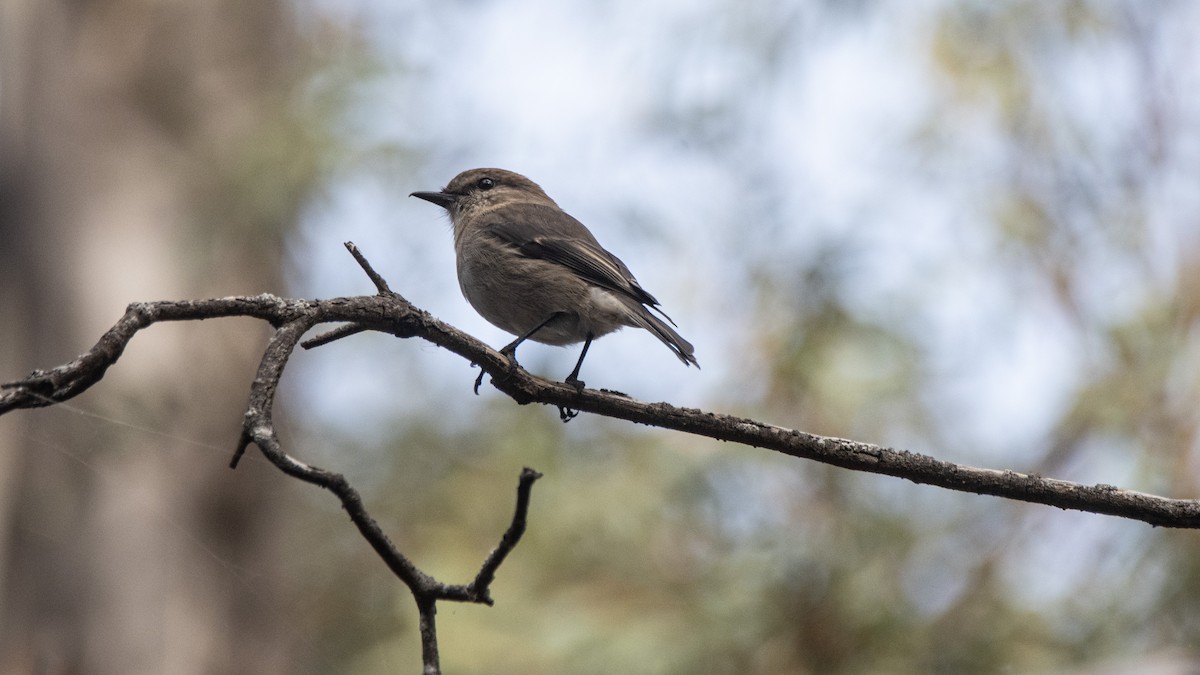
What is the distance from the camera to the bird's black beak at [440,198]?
16.5 feet

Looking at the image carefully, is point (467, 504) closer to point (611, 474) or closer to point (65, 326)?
point (611, 474)

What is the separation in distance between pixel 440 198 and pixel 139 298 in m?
2.24

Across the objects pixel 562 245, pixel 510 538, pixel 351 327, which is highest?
pixel 562 245

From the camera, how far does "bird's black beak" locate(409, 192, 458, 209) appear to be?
5.02 metres

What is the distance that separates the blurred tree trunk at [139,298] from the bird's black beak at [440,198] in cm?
175

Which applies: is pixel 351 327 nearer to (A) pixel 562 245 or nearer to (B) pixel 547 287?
(B) pixel 547 287

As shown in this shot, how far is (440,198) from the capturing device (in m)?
5.06

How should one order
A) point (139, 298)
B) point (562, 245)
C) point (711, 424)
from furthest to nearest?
point (139, 298), point (562, 245), point (711, 424)

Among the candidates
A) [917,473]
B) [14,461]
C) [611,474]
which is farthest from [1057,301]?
[14,461]

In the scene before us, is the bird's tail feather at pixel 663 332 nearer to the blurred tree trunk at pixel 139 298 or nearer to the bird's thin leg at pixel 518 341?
the bird's thin leg at pixel 518 341

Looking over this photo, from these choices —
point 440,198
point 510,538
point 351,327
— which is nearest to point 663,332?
point 440,198

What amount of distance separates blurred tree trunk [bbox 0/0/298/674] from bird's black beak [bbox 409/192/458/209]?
175cm

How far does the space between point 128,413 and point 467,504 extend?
7.70 feet

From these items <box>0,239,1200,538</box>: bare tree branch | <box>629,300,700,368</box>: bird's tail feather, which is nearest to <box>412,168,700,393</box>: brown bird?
<box>629,300,700,368</box>: bird's tail feather
